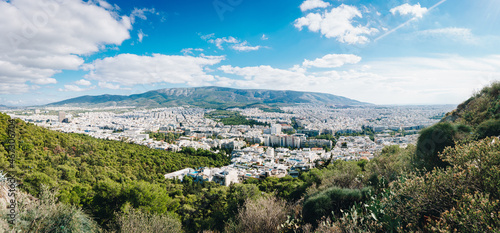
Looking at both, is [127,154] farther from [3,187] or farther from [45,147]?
[3,187]

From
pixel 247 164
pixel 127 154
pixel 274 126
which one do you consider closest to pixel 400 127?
pixel 274 126

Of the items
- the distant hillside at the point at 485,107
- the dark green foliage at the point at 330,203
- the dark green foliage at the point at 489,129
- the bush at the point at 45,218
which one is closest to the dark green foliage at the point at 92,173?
the bush at the point at 45,218

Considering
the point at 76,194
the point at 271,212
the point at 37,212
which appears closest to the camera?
the point at 37,212

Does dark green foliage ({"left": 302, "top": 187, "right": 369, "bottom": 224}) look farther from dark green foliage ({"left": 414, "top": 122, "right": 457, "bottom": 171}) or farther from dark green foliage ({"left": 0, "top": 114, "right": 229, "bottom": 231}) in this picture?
dark green foliage ({"left": 0, "top": 114, "right": 229, "bottom": 231})

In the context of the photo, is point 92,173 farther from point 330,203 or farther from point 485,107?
point 485,107

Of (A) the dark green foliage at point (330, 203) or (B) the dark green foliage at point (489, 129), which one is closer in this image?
(A) the dark green foliage at point (330, 203)

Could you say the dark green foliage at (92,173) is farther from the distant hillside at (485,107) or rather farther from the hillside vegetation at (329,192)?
the distant hillside at (485,107)
